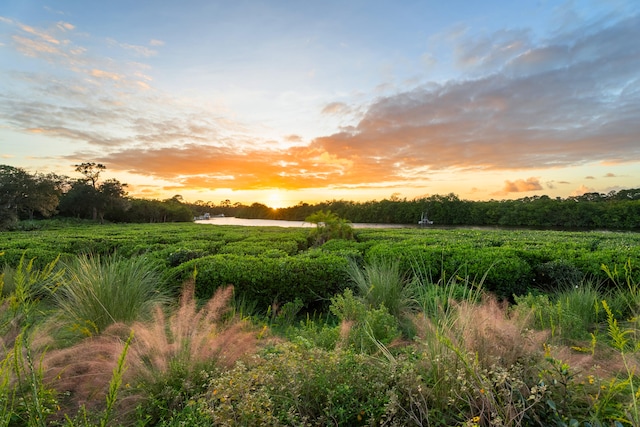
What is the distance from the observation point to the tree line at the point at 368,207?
87.7 feet

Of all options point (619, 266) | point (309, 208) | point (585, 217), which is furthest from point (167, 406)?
point (309, 208)

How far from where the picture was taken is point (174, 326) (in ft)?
10.00

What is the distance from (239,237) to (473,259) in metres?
7.78

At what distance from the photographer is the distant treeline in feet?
120

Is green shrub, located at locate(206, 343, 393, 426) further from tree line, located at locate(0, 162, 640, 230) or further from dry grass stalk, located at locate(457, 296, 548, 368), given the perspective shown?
tree line, located at locate(0, 162, 640, 230)

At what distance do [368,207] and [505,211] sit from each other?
69.6 feet

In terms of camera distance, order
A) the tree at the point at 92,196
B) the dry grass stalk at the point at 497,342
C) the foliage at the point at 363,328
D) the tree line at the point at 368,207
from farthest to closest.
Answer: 1. the tree at the point at 92,196
2. the tree line at the point at 368,207
3. the foliage at the point at 363,328
4. the dry grass stalk at the point at 497,342

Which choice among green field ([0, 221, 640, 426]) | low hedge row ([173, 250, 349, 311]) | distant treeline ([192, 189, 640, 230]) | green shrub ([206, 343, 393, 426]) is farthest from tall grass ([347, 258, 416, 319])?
distant treeline ([192, 189, 640, 230])

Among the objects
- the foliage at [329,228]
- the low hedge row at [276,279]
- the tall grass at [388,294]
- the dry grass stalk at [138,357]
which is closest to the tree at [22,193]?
the foliage at [329,228]

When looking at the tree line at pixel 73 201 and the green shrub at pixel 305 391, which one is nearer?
the green shrub at pixel 305 391

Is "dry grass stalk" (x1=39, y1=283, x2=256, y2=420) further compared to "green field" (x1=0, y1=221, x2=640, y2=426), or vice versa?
"dry grass stalk" (x1=39, y1=283, x2=256, y2=420)

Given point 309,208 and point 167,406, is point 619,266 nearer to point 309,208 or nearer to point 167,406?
point 167,406

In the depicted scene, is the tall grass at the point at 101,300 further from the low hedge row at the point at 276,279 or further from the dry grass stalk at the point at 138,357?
the low hedge row at the point at 276,279

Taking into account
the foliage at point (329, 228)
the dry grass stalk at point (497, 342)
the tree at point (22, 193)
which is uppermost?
the tree at point (22, 193)
